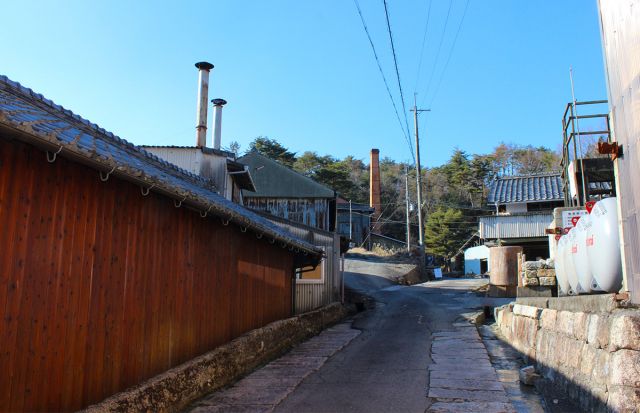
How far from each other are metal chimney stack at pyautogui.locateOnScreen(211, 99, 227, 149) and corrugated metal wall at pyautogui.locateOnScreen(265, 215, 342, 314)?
15.2 ft

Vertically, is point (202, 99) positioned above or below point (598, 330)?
above

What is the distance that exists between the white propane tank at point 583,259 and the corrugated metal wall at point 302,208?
20339mm

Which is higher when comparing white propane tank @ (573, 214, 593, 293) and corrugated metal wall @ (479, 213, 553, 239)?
corrugated metal wall @ (479, 213, 553, 239)

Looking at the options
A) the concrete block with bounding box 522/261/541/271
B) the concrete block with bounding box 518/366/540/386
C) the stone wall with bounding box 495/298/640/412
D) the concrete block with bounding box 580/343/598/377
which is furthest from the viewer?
the concrete block with bounding box 522/261/541/271

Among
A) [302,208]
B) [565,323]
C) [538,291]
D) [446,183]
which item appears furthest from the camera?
[446,183]

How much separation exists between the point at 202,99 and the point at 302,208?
12280mm

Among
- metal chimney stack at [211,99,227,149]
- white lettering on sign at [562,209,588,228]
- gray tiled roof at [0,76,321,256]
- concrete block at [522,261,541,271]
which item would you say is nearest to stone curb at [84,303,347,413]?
gray tiled roof at [0,76,321,256]

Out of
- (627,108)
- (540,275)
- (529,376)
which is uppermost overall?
(627,108)

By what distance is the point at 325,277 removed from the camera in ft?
57.2

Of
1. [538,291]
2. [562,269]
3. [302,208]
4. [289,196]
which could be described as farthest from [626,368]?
[289,196]

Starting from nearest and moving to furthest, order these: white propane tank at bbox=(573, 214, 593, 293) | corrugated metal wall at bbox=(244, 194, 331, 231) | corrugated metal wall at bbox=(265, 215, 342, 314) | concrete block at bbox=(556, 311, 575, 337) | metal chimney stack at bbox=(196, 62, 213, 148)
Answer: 1. concrete block at bbox=(556, 311, 575, 337)
2. white propane tank at bbox=(573, 214, 593, 293)
3. metal chimney stack at bbox=(196, 62, 213, 148)
4. corrugated metal wall at bbox=(265, 215, 342, 314)
5. corrugated metal wall at bbox=(244, 194, 331, 231)

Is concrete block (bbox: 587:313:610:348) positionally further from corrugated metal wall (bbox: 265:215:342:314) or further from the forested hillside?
the forested hillside

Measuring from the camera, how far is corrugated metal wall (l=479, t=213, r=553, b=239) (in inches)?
1067

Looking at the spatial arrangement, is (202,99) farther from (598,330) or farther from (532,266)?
(598,330)
